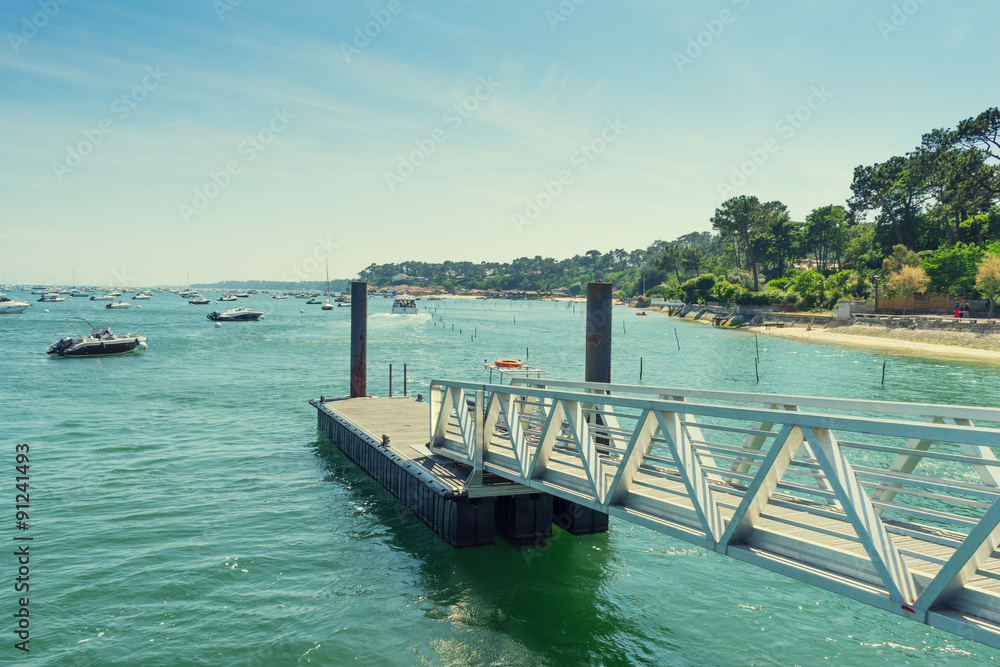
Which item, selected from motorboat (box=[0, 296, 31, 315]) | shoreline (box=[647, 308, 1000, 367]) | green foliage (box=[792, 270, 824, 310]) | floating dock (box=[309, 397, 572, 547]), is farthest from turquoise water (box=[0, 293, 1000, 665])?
motorboat (box=[0, 296, 31, 315])

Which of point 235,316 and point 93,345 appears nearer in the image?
point 93,345

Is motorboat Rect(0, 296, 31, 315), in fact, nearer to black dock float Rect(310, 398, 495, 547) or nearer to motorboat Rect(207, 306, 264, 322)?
motorboat Rect(207, 306, 264, 322)

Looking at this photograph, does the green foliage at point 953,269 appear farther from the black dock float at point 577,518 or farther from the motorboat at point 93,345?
→ the motorboat at point 93,345

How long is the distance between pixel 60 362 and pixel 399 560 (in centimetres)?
4492

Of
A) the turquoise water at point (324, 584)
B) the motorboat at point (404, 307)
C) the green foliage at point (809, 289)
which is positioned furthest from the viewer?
the motorboat at point (404, 307)

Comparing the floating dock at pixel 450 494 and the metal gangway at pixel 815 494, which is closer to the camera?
the metal gangway at pixel 815 494

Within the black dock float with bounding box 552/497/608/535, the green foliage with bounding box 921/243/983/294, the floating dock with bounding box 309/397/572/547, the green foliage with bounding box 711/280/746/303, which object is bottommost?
the black dock float with bounding box 552/497/608/535

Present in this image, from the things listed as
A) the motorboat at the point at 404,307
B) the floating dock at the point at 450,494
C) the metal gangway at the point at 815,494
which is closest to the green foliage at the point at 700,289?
the motorboat at the point at 404,307

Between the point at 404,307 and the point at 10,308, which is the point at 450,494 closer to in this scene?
the point at 404,307

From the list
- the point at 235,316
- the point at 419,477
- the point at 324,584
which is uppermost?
the point at 419,477

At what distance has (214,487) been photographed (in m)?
17.0

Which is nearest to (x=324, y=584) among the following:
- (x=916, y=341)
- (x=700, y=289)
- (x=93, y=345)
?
(x=93, y=345)

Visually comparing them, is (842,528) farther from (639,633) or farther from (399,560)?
(399,560)

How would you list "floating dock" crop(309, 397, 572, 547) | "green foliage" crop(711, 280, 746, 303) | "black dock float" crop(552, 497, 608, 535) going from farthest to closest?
"green foliage" crop(711, 280, 746, 303) < "black dock float" crop(552, 497, 608, 535) < "floating dock" crop(309, 397, 572, 547)
